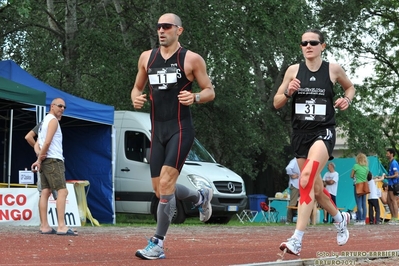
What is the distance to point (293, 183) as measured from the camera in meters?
21.9

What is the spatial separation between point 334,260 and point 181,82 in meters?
2.20

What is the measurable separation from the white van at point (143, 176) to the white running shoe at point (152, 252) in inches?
437

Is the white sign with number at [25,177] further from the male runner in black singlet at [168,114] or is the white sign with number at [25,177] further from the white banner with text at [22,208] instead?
the male runner in black singlet at [168,114]

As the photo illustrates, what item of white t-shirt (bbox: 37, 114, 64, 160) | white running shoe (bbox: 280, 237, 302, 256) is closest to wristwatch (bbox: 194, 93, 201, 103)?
white running shoe (bbox: 280, 237, 302, 256)

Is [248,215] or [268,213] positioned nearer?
[268,213]

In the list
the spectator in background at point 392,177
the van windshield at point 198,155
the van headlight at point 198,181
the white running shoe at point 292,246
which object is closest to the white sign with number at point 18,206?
the van headlight at point 198,181

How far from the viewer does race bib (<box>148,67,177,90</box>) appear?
8.27 meters

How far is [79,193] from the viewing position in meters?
17.6

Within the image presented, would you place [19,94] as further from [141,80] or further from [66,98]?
[141,80]

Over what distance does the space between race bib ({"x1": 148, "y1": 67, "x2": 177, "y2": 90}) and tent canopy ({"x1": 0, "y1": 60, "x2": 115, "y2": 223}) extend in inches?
366

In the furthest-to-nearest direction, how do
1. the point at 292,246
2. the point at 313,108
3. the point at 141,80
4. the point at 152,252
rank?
the point at 141,80 < the point at 313,108 < the point at 152,252 < the point at 292,246

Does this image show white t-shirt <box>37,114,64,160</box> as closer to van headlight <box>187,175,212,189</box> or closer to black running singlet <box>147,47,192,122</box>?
black running singlet <box>147,47,192,122</box>

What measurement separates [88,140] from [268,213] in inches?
287

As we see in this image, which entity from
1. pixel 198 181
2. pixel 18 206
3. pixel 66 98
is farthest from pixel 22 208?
pixel 198 181
